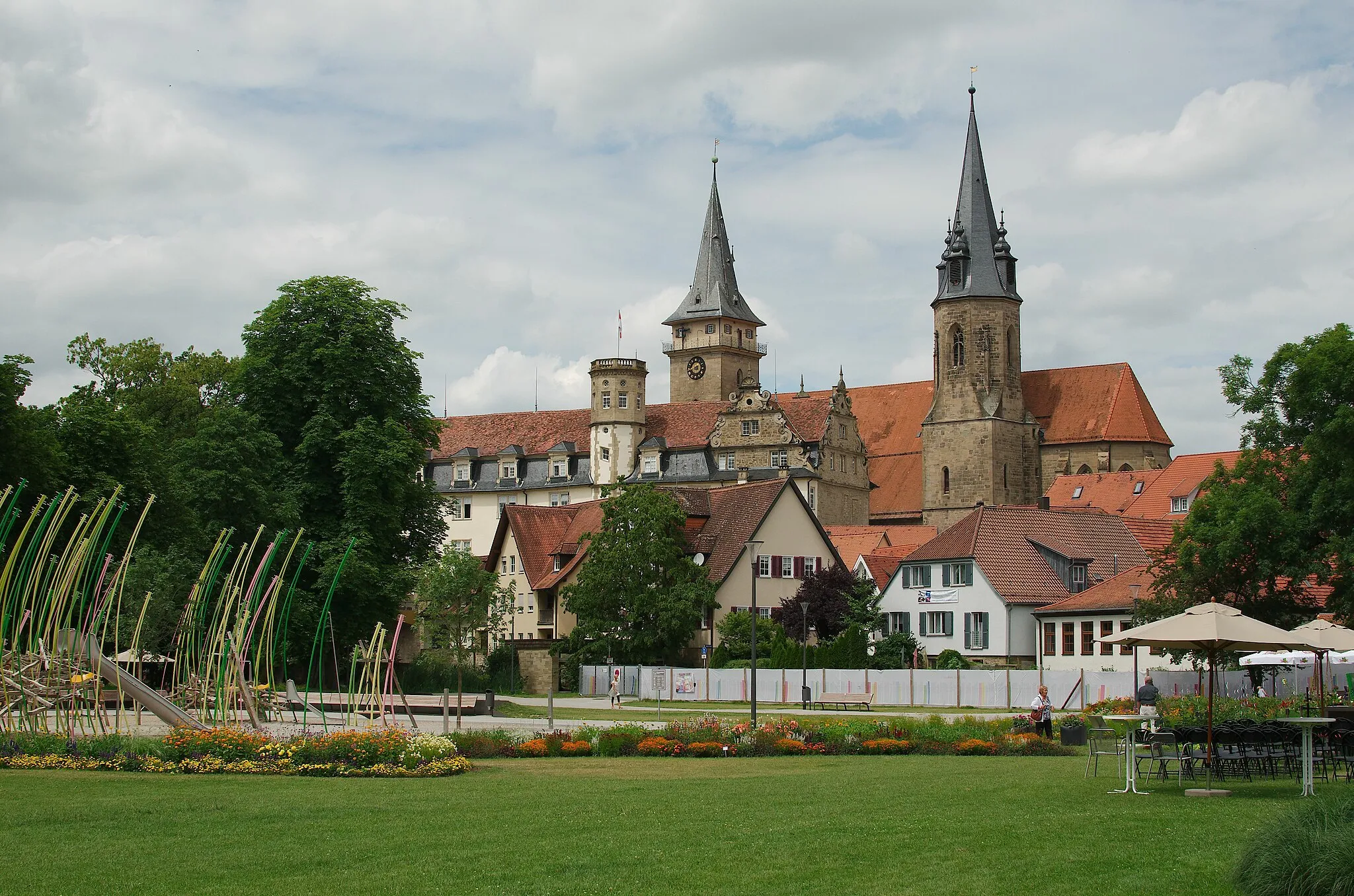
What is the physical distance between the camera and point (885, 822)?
54.2 feet

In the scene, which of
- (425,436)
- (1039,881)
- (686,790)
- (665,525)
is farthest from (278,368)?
(1039,881)

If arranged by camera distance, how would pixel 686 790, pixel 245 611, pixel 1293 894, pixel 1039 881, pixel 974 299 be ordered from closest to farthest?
1. pixel 1293 894
2. pixel 1039 881
3. pixel 686 790
4. pixel 245 611
5. pixel 974 299

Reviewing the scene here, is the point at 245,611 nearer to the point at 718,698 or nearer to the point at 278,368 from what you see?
the point at 278,368

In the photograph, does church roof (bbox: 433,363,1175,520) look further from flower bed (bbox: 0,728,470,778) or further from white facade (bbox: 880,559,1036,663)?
flower bed (bbox: 0,728,470,778)

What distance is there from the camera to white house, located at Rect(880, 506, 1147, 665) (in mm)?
64625

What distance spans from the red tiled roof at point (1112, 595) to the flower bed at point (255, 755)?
124 feet

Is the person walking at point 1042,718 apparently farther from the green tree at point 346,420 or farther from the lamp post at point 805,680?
the green tree at point 346,420

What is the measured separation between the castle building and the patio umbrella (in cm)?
9254

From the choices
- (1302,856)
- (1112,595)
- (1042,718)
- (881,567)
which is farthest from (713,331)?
(1302,856)

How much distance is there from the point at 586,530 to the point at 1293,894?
66.1 m

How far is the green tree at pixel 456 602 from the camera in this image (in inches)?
2849

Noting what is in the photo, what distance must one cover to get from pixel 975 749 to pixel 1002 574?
37.5 meters

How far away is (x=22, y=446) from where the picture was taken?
4375 cm

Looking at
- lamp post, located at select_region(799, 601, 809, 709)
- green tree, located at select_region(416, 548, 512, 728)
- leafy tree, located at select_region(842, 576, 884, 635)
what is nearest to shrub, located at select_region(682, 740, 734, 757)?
lamp post, located at select_region(799, 601, 809, 709)
